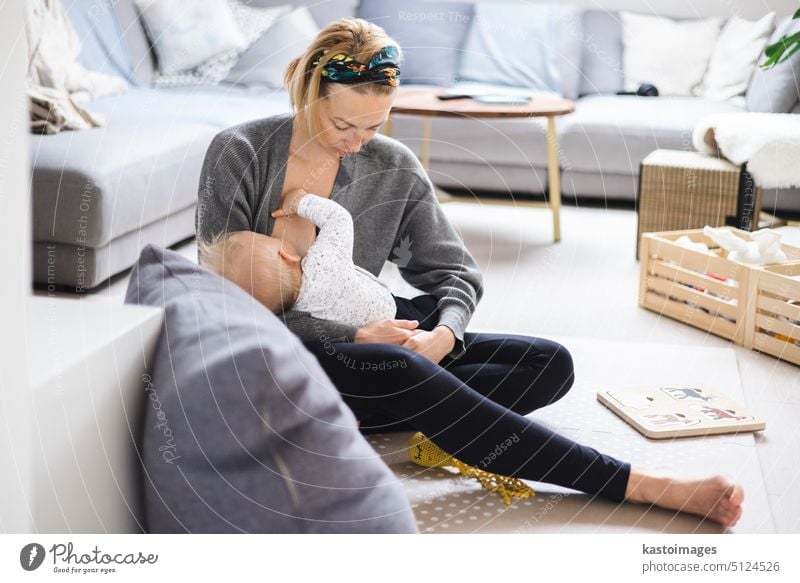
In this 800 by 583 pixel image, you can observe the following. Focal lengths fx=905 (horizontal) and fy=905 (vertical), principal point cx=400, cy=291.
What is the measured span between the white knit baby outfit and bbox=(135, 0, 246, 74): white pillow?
5.13 ft

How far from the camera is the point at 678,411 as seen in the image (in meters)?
1.23

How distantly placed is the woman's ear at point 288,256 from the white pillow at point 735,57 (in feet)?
4.61

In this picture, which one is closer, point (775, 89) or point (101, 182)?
point (101, 182)

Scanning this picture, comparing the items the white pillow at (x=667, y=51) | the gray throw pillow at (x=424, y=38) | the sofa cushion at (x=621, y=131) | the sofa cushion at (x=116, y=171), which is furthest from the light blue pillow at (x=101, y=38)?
the white pillow at (x=667, y=51)

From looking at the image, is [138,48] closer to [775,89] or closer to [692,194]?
[692,194]

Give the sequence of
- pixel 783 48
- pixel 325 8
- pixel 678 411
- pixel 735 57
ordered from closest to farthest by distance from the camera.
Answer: pixel 678 411 → pixel 783 48 → pixel 735 57 → pixel 325 8

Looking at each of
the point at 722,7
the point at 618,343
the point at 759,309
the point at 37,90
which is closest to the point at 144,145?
the point at 37,90

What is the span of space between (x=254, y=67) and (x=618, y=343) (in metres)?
1.53

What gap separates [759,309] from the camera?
1.54 metres

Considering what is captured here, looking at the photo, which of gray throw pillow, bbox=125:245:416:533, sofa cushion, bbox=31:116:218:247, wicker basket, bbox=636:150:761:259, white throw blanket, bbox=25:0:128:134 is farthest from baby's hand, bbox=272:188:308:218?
wicker basket, bbox=636:150:761:259

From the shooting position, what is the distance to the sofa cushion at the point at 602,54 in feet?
8.63

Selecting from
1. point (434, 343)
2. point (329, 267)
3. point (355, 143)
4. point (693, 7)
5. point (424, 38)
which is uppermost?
point (693, 7)

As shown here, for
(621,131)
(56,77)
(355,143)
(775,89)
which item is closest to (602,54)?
(621,131)

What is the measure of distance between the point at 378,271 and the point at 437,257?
8 centimetres
